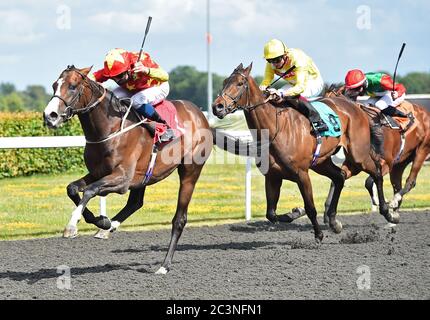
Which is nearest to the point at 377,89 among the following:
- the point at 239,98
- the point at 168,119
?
the point at 239,98

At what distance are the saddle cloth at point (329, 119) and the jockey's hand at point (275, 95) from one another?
58 cm

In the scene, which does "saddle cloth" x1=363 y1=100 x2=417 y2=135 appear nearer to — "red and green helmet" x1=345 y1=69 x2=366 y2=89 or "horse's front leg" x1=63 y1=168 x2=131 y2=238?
"red and green helmet" x1=345 y1=69 x2=366 y2=89

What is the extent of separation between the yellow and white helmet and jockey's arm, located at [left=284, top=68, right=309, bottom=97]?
0.26 metres

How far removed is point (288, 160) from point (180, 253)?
1367mm

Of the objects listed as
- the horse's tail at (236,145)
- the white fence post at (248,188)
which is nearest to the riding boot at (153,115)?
the horse's tail at (236,145)

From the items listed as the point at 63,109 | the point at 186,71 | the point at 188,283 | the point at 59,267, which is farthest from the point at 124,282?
the point at 186,71

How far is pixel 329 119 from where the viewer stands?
7816mm

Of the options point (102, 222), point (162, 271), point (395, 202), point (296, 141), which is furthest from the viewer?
point (395, 202)

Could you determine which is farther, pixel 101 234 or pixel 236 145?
pixel 101 234

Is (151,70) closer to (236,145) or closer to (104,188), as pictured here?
(104,188)

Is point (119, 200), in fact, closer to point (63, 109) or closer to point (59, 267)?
point (59, 267)

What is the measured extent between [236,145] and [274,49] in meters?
1.03

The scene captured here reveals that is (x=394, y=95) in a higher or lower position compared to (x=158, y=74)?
lower

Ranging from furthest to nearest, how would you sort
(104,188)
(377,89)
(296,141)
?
(377,89) < (296,141) < (104,188)
